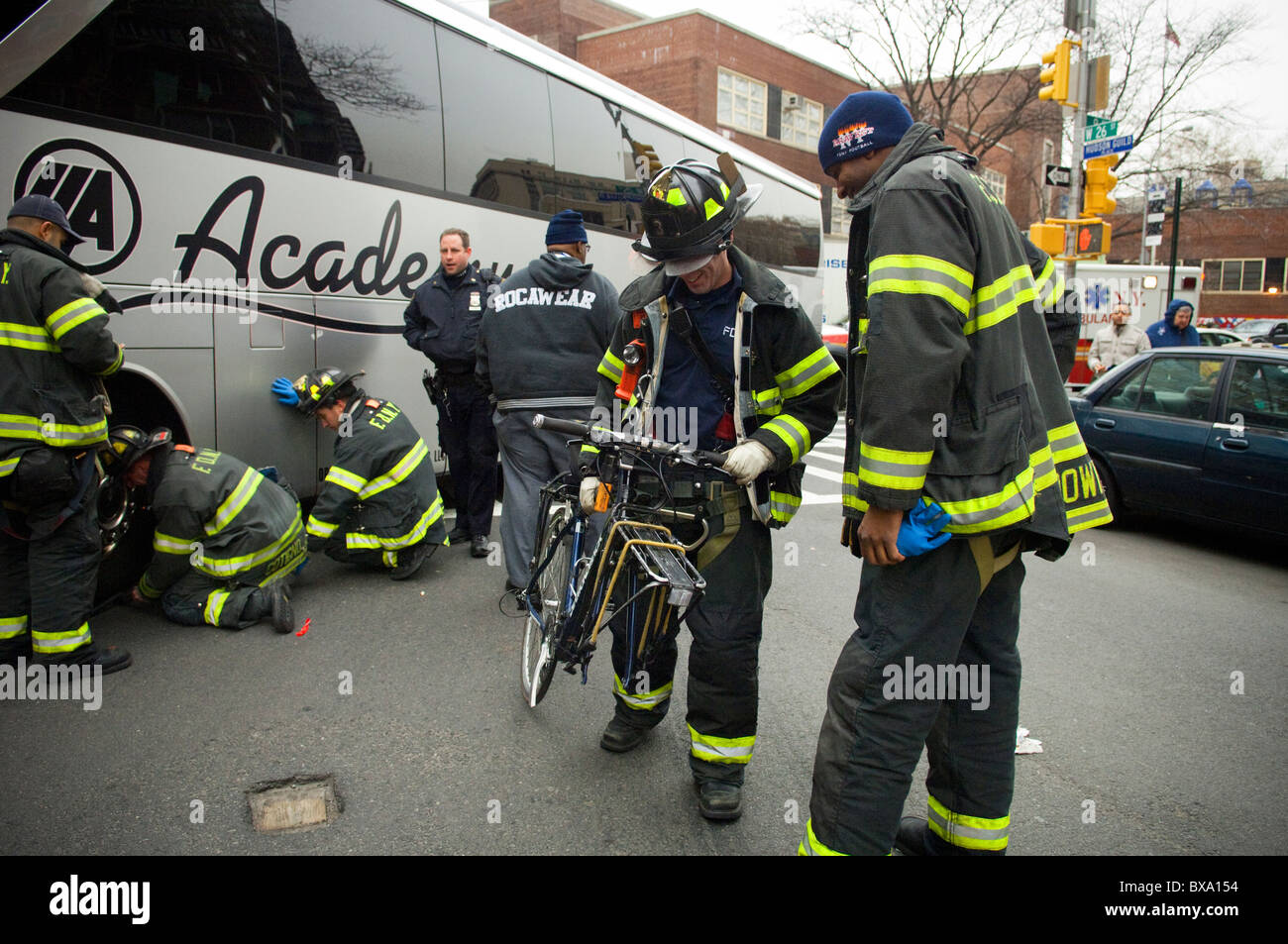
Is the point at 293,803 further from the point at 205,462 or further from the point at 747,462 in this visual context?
the point at 205,462

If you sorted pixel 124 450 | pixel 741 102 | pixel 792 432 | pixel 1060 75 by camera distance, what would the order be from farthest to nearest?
pixel 741 102 → pixel 1060 75 → pixel 124 450 → pixel 792 432

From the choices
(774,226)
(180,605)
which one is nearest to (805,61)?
(774,226)

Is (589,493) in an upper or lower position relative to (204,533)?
upper

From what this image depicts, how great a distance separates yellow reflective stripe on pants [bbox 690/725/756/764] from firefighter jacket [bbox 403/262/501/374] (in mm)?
3586

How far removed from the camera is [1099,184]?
42.3 ft

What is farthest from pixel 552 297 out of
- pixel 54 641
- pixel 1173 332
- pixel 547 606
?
pixel 1173 332

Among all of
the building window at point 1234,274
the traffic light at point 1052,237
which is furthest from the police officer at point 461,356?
the building window at point 1234,274

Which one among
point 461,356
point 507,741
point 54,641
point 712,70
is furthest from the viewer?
point 712,70

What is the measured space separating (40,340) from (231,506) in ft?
3.89

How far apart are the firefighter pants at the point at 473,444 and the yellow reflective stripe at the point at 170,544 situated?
1905mm

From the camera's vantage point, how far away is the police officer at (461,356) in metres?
5.87

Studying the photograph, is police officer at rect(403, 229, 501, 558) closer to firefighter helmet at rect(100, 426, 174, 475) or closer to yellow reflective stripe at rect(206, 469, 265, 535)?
yellow reflective stripe at rect(206, 469, 265, 535)

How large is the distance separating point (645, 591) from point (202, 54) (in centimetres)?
410
